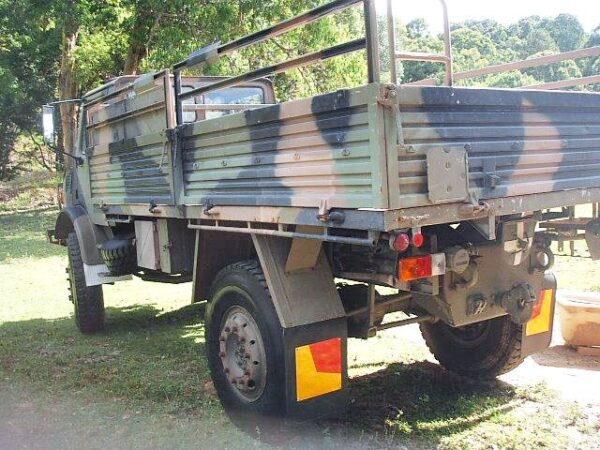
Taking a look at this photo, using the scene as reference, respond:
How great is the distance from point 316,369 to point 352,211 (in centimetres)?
103

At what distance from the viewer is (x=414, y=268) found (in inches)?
121

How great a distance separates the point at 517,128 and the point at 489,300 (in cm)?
97

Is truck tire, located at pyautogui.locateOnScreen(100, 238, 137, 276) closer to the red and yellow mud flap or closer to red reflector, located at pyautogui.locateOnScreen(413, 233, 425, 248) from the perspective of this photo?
the red and yellow mud flap

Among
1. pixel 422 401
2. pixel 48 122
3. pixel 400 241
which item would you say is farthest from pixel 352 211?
pixel 48 122

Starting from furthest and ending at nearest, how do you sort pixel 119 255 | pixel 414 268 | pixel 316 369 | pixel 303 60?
pixel 119 255
pixel 316 369
pixel 303 60
pixel 414 268

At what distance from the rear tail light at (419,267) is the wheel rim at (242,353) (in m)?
0.96

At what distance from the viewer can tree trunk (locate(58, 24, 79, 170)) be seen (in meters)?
12.8

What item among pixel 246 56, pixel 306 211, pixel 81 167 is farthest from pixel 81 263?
pixel 246 56

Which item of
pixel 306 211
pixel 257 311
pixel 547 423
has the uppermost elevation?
pixel 306 211

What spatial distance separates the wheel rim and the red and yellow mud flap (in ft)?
0.76

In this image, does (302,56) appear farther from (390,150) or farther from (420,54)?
→ (390,150)

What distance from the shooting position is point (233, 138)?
3643mm

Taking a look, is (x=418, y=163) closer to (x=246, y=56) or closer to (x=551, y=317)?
(x=551, y=317)

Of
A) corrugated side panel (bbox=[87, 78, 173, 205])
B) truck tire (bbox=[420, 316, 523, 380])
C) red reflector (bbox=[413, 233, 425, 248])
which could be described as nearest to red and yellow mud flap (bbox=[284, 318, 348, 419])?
red reflector (bbox=[413, 233, 425, 248])
